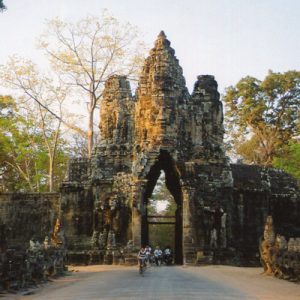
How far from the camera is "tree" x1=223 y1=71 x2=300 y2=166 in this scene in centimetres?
3891

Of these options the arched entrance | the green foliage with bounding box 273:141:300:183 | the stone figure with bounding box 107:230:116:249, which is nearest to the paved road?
the stone figure with bounding box 107:230:116:249

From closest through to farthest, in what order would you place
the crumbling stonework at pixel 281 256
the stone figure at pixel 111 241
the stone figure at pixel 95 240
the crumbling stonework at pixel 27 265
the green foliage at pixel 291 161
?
the crumbling stonework at pixel 27 265 → the crumbling stonework at pixel 281 256 → the stone figure at pixel 111 241 → the stone figure at pixel 95 240 → the green foliage at pixel 291 161

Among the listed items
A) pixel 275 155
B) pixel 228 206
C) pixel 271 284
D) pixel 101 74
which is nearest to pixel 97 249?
pixel 228 206

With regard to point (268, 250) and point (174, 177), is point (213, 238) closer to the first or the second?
point (174, 177)

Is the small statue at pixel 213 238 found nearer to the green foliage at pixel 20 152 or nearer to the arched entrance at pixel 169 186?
the arched entrance at pixel 169 186

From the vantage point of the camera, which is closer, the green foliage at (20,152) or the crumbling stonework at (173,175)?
the crumbling stonework at (173,175)

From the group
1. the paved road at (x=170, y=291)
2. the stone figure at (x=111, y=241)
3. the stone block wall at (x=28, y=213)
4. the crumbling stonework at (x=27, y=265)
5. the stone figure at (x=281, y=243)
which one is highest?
the stone block wall at (x=28, y=213)

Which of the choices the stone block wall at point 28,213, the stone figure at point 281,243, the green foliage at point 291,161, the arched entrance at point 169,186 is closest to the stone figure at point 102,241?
the arched entrance at point 169,186

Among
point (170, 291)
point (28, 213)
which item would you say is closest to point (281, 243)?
point (170, 291)

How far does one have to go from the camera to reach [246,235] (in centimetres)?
2572

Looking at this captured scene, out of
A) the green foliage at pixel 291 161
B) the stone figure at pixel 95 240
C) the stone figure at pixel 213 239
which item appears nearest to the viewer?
the stone figure at pixel 213 239

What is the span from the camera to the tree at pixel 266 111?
38906 mm

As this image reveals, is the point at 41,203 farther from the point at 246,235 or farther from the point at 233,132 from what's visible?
the point at 233,132

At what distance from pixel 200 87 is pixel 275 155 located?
46.0 feet
